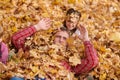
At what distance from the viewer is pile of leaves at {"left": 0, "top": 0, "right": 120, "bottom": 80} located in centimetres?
634

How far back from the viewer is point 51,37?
696cm

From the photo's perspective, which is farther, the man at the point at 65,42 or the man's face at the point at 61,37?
the man's face at the point at 61,37

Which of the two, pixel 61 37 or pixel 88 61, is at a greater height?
pixel 61 37

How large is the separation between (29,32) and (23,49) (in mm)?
270

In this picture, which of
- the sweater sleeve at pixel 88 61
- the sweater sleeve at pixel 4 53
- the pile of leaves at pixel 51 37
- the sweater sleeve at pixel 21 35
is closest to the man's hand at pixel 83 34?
the sweater sleeve at pixel 88 61

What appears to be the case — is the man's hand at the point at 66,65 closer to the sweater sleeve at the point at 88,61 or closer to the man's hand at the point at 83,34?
the sweater sleeve at the point at 88,61

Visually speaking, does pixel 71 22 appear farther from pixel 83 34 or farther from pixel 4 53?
pixel 4 53

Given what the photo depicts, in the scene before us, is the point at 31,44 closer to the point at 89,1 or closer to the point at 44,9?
the point at 44,9

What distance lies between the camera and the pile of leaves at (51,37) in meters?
6.34

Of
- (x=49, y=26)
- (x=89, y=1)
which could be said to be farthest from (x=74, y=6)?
(x=49, y=26)

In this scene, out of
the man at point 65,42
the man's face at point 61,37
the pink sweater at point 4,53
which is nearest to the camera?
the pink sweater at point 4,53

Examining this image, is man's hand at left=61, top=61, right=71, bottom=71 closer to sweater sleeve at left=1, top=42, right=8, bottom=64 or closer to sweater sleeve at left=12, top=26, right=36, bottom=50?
sweater sleeve at left=12, top=26, right=36, bottom=50

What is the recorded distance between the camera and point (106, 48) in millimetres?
7320

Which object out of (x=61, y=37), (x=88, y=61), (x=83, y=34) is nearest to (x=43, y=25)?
(x=61, y=37)
